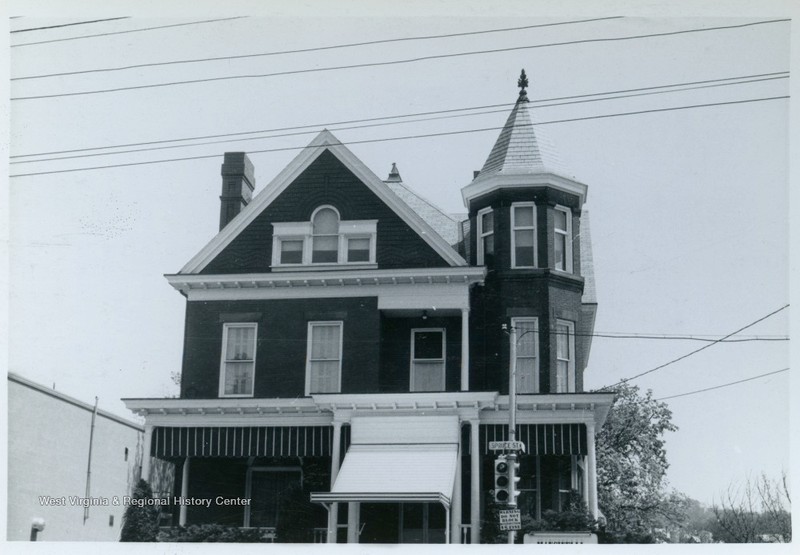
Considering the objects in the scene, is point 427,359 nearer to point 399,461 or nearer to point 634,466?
point 399,461

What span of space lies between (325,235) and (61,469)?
5817mm

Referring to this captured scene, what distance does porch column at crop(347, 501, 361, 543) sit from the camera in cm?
2008

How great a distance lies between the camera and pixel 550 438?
20.7 m

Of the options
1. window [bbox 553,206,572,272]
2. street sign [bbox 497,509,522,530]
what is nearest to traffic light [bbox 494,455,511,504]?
street sign [bbox 497,509,522,530]

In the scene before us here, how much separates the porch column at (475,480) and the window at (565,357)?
1.69 m

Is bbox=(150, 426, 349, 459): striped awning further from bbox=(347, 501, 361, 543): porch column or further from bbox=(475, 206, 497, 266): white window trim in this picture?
bbox=(475, 206, 497, 266): white window trim

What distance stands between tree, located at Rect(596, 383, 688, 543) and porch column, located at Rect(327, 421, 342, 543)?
4.43 m

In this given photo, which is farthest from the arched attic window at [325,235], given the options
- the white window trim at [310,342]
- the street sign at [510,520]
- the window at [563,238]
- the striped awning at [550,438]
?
the street sign at [510,520]

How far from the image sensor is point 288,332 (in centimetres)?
2214

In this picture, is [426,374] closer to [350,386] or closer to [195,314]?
[350,386]

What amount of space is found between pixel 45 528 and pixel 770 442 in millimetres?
10431

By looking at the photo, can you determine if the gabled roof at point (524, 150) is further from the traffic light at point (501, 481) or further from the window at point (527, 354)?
the traffic light at point (501, 481)

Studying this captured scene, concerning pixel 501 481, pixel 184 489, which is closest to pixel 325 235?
pixel 184 489

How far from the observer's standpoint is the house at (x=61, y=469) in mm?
18953
